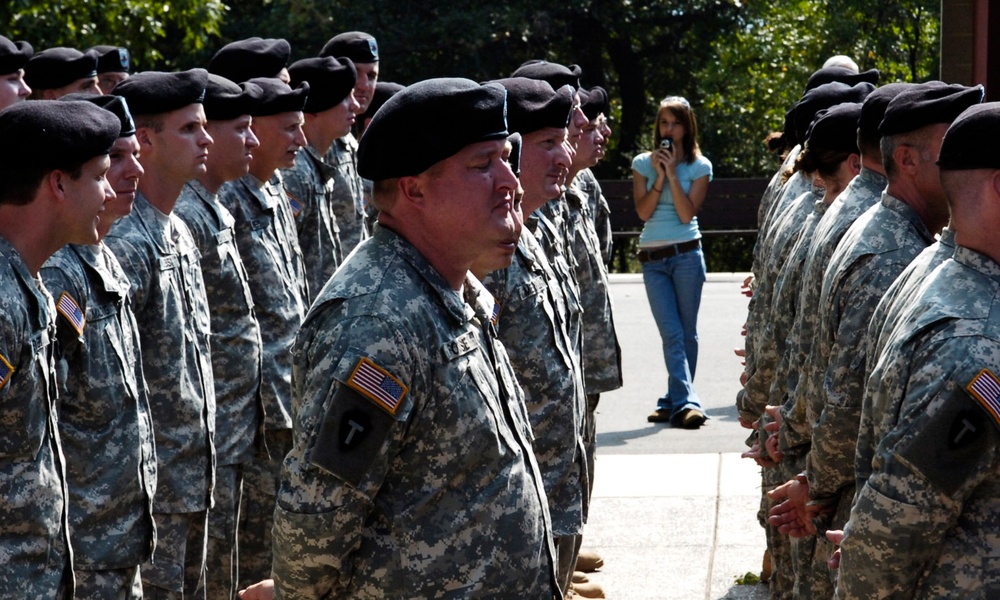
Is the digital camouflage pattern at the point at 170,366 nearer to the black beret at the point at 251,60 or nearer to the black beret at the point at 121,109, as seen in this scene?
the black beret at the point at 121,109

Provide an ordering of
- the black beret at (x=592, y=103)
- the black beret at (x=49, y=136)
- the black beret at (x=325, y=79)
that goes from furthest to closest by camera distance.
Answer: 1. the black beret at (x=325, y=79)
2. the black beret at (x=592, y=103)
3. the black beret at (x=49, y=136)

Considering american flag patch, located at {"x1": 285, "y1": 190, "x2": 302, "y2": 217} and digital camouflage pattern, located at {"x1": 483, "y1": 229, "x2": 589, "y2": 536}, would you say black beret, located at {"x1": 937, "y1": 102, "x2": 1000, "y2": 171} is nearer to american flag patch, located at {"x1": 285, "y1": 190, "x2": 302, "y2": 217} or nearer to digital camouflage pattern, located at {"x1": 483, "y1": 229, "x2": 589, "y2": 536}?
digital camouflage pattern, located at {"x1": 483, "y1": 229, "x2": 589, "y2": 536}

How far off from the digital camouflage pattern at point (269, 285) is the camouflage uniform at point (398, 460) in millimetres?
3065

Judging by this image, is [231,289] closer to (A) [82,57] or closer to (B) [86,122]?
(B) [86,122]

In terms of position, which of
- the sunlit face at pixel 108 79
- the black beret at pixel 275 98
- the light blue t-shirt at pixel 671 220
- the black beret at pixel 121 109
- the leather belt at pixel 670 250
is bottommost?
the leather belt at pixel 670 250

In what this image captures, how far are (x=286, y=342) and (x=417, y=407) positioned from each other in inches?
132

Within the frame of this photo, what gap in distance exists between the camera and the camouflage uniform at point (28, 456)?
12.3 ft

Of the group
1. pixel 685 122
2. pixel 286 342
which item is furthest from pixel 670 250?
pixel 286 342

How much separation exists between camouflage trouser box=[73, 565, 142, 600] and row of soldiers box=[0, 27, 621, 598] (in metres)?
0.01

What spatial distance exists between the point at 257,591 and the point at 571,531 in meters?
1.99

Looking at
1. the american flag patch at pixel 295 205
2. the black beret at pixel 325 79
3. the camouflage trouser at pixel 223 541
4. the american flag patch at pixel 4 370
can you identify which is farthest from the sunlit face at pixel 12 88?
the american flag patch at pixel 4 370

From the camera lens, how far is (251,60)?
24.7 feet

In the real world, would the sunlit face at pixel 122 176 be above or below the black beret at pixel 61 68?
above

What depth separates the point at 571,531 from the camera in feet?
17.1
